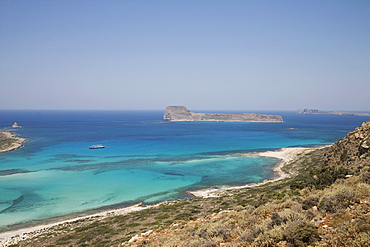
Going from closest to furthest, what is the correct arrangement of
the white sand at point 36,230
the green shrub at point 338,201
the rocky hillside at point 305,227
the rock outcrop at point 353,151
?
the rocky hillside at point 305,227
the green shrub at point 338,201
the white sand at point 36,230
the rock outcrop at point 353,151

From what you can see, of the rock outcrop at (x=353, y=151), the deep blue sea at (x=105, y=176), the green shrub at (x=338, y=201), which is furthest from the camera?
the deep blue sea at (x=105, y=176)

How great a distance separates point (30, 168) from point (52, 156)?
11.0 metres

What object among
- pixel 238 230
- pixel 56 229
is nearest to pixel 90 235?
pixel 56 229

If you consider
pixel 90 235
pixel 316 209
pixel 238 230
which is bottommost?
pixel 90 235

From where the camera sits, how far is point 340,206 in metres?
8.59

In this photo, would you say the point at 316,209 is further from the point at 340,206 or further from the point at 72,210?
the point at 72,210

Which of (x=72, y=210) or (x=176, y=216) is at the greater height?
(x=176, y=216)

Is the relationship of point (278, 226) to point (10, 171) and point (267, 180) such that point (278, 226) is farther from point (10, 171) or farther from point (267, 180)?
point (10, 171)

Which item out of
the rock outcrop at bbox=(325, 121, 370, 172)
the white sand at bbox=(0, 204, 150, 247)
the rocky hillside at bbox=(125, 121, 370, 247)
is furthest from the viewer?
the rock outcrop at bbox=(325, 121, 370, 172)

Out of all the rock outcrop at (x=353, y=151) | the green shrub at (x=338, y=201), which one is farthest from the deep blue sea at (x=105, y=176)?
the green shrub at (x=338, y=201)

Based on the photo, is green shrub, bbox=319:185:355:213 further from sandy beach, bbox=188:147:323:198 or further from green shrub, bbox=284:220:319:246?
sandy beach, bbox=188:147:323:198

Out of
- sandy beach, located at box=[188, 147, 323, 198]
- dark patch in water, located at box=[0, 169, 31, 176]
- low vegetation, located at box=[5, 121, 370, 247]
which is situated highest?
low vegetation, located at box=[5, 121, 370, 247]

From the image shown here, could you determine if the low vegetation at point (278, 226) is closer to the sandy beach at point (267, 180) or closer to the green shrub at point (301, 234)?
the green shrub at point (301, 234)

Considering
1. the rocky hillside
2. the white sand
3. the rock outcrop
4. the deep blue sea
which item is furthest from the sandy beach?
the rocky hillside
